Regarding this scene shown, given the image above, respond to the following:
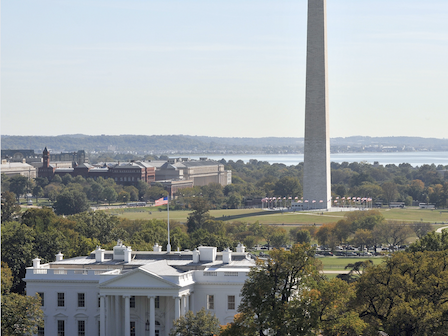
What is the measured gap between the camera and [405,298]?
47938 millimetres

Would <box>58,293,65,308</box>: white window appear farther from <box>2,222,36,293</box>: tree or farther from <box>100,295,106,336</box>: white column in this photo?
<box>2,222,36,293</box>: tree

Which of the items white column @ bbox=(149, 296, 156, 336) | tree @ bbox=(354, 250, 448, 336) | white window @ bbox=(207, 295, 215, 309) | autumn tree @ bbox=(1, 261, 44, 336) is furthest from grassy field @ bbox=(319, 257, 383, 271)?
autumn tree @ bbox=(1, 261, 44, 336)

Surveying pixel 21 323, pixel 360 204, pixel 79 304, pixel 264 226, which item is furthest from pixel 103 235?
pixel 360 204

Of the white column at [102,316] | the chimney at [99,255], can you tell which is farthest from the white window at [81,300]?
the chimney at [99,255]

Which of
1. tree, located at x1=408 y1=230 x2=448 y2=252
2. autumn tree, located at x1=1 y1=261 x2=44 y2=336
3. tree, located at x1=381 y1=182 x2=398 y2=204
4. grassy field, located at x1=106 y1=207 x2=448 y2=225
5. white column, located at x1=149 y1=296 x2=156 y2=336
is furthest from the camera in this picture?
tree, located at x1=381 y1=182 x2=398 y2=204

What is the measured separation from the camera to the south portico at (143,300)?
55938mm

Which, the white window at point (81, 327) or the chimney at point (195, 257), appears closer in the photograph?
the white window at point (81, 327)

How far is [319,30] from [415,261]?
87.9 metres

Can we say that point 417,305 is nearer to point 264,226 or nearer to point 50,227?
point 50,227

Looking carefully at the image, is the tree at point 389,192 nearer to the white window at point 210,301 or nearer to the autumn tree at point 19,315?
the white window at point 210,301

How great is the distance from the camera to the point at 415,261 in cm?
5131

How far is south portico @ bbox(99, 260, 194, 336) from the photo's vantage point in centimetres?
5594

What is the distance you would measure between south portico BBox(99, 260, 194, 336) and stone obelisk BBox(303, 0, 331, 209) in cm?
8251

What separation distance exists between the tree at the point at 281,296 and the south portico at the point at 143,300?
13.3 metres
